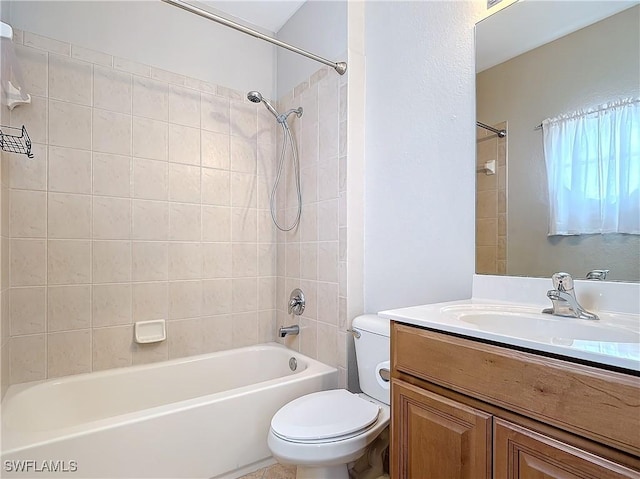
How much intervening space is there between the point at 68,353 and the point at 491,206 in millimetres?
2093

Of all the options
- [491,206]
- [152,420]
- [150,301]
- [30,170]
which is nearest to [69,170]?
[30,170]

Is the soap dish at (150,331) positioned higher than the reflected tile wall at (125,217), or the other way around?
the reflected tile wall at (125,217)

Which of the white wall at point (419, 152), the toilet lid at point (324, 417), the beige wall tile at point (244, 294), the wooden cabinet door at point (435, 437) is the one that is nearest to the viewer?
the wooden cabinet door at point (435, 437)

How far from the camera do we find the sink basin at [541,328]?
0.71 m

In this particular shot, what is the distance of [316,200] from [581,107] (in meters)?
1.29

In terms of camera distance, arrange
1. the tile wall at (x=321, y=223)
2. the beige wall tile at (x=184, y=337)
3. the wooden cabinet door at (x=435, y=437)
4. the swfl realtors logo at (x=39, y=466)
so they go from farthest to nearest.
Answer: the beige wall tile at (x=184, y=337) < the tile wall at (x=321, y=223) < the swfl realtors logo at (x=39, y=466) < the wooden cabinet door at (x=435, y=437)

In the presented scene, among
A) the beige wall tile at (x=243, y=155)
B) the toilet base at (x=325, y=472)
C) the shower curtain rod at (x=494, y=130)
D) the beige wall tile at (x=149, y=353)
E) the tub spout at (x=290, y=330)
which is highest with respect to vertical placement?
the beige wall tile at (x=243, y=155)

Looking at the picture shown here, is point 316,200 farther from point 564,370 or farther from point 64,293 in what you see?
point 564,370

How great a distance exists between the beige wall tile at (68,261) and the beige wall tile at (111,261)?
0.03 meters

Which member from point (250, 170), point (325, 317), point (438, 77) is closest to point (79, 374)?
point (325, 317)

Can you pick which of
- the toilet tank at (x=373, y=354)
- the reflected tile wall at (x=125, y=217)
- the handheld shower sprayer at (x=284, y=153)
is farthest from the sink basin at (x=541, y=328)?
the handheld shower sprayer at (x=284, y=153)

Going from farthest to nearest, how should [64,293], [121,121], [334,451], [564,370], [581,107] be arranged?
[121,121] → [64,293] → [334,451] → [581,107] → [564,370]

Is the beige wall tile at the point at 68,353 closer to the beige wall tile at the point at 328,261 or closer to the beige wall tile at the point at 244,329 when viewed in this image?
the beige wall tile at the point at 244,329

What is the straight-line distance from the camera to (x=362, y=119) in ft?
6.38
